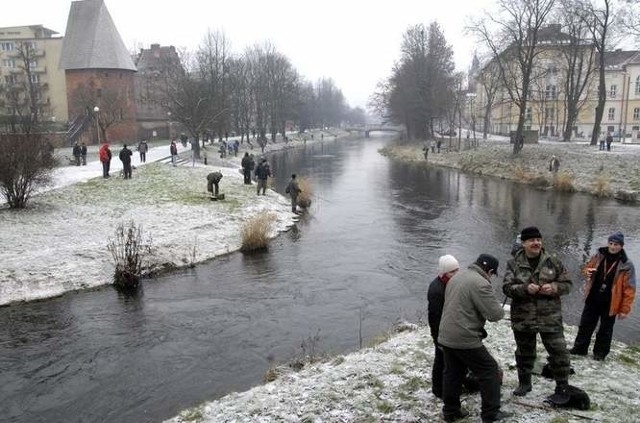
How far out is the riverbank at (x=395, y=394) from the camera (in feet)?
20.1

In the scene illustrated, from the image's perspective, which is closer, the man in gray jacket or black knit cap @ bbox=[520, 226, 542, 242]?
the man in gray jacket

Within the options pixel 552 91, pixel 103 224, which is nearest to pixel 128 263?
pixel 103 224

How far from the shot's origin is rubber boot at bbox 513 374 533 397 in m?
6.40

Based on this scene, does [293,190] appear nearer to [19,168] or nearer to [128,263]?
[19,168]

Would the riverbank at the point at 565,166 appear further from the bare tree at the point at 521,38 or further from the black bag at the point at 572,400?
the black bag at the point at 572,400

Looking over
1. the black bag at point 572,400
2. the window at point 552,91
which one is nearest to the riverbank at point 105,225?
the black bag at point 572,400

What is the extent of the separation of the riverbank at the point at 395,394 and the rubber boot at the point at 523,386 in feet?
0.31

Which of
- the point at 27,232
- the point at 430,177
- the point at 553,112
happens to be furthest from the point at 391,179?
the point at 553,112

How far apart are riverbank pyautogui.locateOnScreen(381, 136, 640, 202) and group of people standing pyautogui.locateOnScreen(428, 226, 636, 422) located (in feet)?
83.7

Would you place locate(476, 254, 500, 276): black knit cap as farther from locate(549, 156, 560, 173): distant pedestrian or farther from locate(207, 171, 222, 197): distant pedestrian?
locate(549, 156, 560, 173): distant pedestrian

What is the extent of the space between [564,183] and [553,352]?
2832 cm

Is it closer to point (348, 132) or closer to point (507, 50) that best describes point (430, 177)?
point (507, 50)

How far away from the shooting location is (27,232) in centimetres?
1614

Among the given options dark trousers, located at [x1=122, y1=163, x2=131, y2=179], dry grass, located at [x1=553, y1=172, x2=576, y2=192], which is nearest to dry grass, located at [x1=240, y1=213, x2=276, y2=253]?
dark trousers, located at [x1=122, y1=163, x2=131, y2=179]
